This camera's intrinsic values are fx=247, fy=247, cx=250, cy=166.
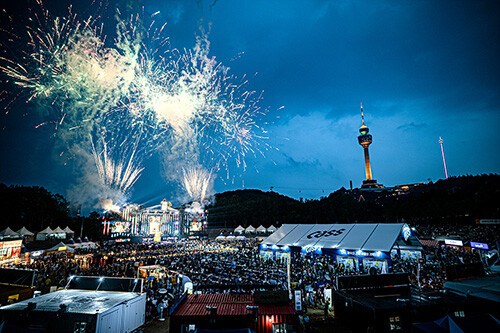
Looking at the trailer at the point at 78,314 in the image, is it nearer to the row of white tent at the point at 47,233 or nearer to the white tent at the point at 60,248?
the white tent at the point at 60,248

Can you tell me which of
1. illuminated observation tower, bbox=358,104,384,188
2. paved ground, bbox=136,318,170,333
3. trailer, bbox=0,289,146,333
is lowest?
paved ground, bbox=136,318,170,333

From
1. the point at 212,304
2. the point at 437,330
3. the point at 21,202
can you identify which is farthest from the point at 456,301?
the point at 21,202

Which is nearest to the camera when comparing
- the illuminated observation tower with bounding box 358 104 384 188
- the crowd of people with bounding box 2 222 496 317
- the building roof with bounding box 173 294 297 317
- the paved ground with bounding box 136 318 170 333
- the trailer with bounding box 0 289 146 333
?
the trailer with bounding box 0 289 146 333

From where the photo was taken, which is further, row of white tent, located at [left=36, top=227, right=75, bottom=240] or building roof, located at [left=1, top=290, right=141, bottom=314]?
row of white tent, located at [left=36, top=227, right=75, bottom=240]

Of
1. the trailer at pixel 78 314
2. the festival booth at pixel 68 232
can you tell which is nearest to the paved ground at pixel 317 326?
the trailer at pixel 78 314

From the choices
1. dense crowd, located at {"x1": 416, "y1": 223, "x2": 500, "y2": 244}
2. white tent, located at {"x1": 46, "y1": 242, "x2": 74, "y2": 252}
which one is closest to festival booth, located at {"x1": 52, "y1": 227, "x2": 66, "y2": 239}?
white tent, located at {"x1": 46, "y1": 242, "x2": 74, "y2": 252}

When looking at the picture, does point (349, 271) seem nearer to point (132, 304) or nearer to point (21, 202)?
point (132, 304)

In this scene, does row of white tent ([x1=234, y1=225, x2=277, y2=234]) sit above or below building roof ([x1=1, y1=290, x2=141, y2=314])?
above

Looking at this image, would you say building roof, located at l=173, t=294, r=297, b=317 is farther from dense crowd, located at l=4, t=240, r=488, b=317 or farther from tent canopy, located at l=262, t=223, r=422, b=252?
tent canopy, located at l=262, t=223, r=422, b=252
